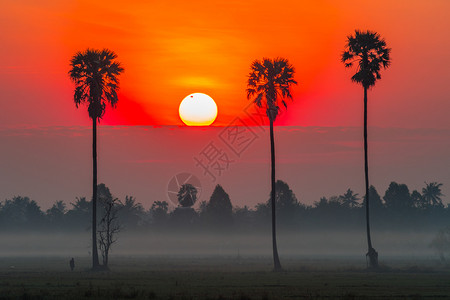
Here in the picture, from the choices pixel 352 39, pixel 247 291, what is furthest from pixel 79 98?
pixel 247 291

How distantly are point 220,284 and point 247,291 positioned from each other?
696cm

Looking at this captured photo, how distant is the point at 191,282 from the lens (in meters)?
59.7

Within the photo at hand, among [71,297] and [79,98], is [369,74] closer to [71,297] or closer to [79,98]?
[79,98]

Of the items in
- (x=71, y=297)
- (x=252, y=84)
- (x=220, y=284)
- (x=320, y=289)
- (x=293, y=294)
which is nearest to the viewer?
(x=71, y=297)

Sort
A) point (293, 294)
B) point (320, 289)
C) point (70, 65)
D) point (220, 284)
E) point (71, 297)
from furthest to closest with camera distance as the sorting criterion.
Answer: point (70, 65) < point (220, 284) < point (320, 289) < point (293, 294) < point (71, 297)

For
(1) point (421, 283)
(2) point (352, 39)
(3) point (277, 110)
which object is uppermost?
(2) point (352, 39)

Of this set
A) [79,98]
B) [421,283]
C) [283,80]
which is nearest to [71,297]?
[421,283]

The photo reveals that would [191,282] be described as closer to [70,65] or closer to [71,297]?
[71,297]

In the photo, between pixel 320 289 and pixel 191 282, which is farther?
pixel 191 282

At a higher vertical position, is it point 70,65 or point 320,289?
point 70,65

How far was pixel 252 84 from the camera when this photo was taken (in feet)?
306

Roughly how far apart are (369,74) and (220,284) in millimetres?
40832

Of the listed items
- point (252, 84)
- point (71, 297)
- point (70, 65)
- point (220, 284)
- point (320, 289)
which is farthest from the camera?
point (252, 84)

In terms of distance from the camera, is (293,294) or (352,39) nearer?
(293,294)
